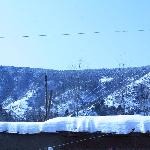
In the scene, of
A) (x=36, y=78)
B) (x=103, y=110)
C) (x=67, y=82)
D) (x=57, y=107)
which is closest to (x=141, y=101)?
(x=103, y=110)

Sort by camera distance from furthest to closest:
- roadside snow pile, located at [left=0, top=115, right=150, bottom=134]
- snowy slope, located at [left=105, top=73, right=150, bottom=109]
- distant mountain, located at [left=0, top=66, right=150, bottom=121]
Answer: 1. distant mountain, located at [left=0, top=66, right=150, bottom=121]
2. snowy slope, located at [left=105, top=73, right=150, bottom=109]
3. roadside snow pile, located at [left=0, top=115, right=150, bottom=134]

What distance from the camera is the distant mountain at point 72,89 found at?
336 ft

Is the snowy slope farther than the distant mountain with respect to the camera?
No

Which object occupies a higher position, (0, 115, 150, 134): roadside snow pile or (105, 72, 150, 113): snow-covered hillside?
(105, 72, 150, 113): snow-covered hillside

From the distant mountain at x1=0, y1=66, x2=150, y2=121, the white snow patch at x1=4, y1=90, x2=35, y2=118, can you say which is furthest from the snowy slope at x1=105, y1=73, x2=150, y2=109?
the white snow patch at x1=4, y1=90, x2=35, y2=118

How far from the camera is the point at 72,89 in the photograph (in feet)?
399

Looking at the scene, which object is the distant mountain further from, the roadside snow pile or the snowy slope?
the roadside snow pile

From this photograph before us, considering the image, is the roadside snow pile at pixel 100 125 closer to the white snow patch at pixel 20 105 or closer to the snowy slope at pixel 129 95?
the snowy slope at pixel 129 95

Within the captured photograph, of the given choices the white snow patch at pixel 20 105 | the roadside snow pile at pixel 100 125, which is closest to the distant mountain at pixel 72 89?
the white snow patch at pixel 20 105

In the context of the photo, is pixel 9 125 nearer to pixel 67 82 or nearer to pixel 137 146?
pixel 137 146

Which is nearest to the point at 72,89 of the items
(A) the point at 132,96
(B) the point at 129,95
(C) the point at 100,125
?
(B) the point at 129,95

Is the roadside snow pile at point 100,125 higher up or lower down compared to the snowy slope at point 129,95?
lower down

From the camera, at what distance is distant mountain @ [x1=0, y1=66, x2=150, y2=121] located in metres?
103

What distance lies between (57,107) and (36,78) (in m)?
23.6
